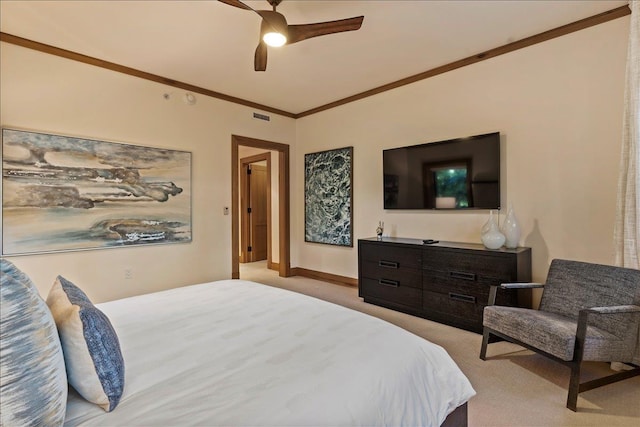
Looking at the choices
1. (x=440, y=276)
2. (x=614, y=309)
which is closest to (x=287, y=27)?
(x=440, y=276)

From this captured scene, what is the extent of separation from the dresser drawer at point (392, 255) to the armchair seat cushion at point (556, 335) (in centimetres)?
111

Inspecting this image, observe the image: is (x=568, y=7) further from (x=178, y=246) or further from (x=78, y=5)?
(x=178, y=246)

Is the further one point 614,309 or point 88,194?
point 88,194

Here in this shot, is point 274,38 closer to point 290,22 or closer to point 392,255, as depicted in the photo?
point 290,22

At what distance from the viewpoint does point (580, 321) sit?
75.2 inches

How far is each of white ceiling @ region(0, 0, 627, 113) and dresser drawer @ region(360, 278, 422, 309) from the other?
2530 millimetres

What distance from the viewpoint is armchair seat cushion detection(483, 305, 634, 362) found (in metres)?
1.91

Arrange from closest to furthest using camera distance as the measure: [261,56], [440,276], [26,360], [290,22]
→ [26,360], [261,56], [290,22], [440,276]

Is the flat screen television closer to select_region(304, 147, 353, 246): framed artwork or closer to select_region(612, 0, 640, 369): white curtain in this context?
select_region(304, 147, 353, 246): framed artwork

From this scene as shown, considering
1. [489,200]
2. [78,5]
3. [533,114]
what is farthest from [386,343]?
[78,5]

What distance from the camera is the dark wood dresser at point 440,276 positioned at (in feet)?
9.28

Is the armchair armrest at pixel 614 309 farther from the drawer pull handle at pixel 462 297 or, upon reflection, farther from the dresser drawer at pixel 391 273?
the dresser drawer at pixel 391 273

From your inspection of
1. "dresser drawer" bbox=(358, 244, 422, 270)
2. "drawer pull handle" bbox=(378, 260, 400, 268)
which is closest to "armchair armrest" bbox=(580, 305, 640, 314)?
"dresser drawer" bbox=(358, 244, 422, 270)

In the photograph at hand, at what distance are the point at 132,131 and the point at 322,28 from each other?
8.48 feet
